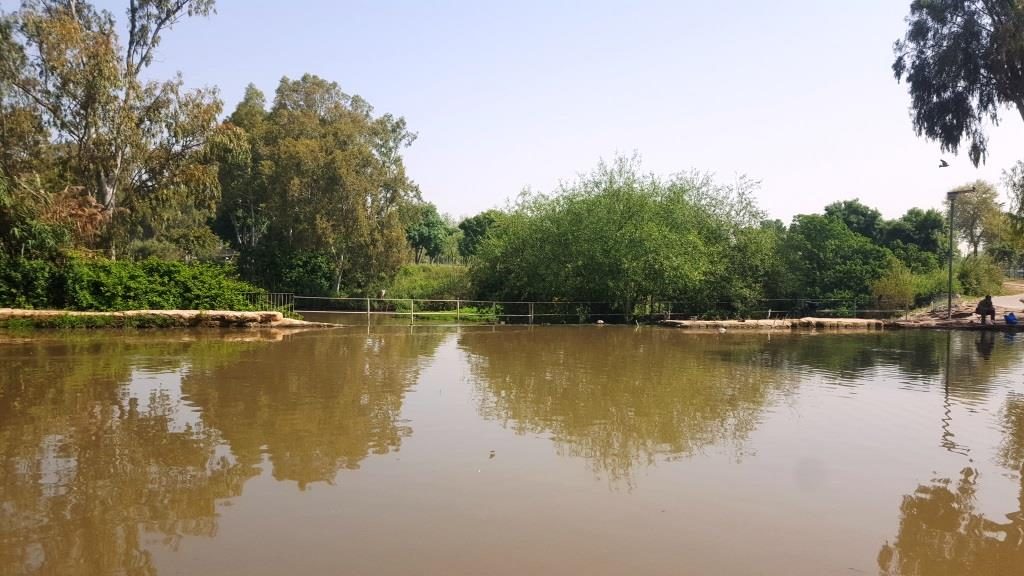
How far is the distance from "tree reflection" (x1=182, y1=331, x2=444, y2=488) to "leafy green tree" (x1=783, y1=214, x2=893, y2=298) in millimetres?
24904

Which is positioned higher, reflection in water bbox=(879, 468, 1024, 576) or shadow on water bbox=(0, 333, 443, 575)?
shadow on water bbox=(0, 333, 443, 575)

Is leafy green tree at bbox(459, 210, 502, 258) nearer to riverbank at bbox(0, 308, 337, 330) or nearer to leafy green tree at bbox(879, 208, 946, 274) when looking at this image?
leafy green tree at bbox(879, 208, 946, 274)

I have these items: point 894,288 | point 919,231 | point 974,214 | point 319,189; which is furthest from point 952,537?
point 974,214

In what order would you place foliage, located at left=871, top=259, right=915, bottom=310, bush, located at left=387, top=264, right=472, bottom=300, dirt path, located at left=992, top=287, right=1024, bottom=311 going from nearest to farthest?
foliage, located at left=871, top=259, right=915, bottom=310
dirt path, located at left=992, top=287, right=1024, bottom=311
bush, located at left=387, top=264, right=472, bottom=300

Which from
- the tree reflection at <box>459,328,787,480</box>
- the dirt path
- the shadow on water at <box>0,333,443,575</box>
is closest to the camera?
the shadow on water at <box>0,333,443,575</box>

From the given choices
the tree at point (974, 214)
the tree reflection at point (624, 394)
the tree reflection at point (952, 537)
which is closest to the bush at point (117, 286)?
the tree reflection at point (624, 394)

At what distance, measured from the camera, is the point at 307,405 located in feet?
32.0

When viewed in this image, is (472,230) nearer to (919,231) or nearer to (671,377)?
(919,231)

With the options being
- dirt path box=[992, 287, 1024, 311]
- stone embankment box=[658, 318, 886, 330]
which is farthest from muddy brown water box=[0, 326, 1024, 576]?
dirt path box=[992, 287, 1024, 311]

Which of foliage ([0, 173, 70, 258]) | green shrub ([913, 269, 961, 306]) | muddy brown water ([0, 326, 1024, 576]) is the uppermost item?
foliage ([0, 173, 70, 258])

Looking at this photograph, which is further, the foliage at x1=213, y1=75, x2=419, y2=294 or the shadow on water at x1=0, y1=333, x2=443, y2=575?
the foliage at x1=213, y1=75, x2=419, y2=294

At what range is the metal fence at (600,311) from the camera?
3075 centimetres

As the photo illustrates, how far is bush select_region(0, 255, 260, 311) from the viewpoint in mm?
20859

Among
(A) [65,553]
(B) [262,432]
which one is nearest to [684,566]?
(A) [65,553]
